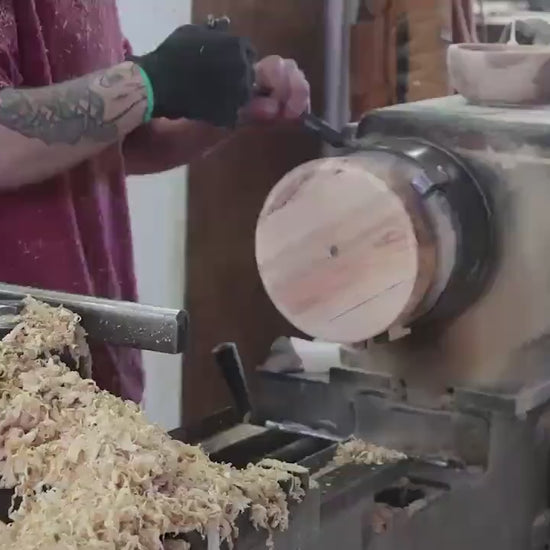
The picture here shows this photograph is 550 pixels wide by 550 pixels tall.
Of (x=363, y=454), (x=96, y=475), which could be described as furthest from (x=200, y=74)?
(x=96, y=475)

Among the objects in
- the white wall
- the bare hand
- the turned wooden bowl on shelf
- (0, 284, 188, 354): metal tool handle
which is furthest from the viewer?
the white wall

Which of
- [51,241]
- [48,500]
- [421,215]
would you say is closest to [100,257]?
[51,241]

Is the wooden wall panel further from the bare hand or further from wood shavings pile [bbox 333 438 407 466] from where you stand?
wood shavings pile [bbox 333 438 407 466]

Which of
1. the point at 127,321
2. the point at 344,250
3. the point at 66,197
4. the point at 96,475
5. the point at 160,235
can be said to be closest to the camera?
the point at 96,475

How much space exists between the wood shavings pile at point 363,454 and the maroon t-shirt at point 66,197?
0.31m

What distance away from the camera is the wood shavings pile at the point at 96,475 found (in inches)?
24.0

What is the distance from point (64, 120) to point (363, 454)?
1.63ft

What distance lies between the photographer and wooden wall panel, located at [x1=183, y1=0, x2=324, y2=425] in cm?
188

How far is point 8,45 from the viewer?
43.6 inches

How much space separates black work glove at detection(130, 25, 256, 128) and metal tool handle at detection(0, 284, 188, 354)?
0.39 metres

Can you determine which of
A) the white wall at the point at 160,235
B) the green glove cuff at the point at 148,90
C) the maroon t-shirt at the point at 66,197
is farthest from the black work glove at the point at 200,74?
the white wall at the point at 160,235

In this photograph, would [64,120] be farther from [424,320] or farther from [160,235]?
[160,235]

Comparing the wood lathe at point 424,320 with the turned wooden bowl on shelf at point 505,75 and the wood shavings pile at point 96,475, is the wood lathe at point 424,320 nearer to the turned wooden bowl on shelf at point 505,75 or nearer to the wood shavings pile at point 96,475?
the turned wooden bowl on shelf at point 505,75

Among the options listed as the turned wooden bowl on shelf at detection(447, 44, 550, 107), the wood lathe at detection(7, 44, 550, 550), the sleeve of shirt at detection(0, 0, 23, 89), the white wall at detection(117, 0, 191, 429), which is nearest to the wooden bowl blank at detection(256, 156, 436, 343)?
the wood lathe at detection(7, 44, 550, 550)
